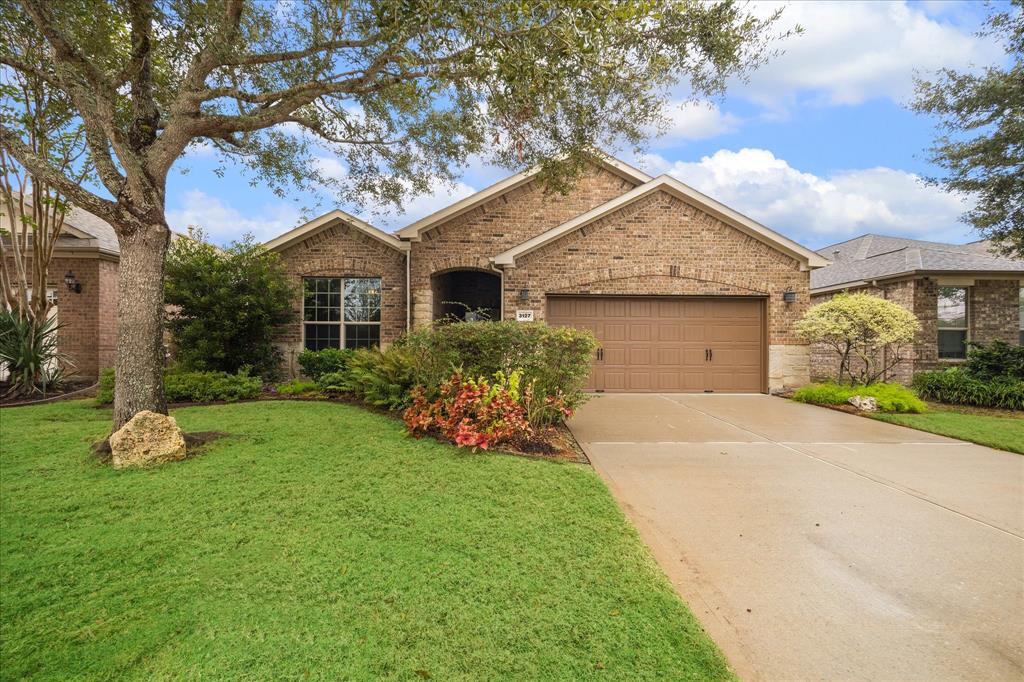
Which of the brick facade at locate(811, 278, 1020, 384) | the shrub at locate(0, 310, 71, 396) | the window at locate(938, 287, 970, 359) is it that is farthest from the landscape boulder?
the shrub at locate(0, 310, 71, 396)

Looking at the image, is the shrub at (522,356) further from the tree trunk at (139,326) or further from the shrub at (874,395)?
the shrub at (874,395)

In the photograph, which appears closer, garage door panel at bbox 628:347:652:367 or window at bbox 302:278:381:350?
garage door panel at bbox 628:347:652:367

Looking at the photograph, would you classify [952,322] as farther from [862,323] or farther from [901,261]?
[862,323]

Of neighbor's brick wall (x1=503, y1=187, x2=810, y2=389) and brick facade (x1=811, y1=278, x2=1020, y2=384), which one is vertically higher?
neighbor's brick wall (x1=503, y1=187, x2=810, y2=389)

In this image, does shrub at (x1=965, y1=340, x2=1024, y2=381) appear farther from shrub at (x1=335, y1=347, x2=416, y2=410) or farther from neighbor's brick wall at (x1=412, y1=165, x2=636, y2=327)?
shrub at (x1=335, y1=347, x2=416, y2=410)

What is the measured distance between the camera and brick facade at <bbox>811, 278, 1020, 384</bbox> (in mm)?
12664

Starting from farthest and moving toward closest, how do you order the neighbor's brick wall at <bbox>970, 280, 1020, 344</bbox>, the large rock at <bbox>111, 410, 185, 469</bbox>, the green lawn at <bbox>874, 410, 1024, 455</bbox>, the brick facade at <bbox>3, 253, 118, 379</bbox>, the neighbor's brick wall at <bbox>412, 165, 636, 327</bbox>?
1. the neighbor's brick wall at <bbox>970, 280, 1020, 344</bbox>
2. the neighbor's brick wall at <bbox>412, 165, 636, 327</bbox>
3. the brick facade at <bbox>3, 253, 118, 379</bbox>
4. the green lawn at <bbox>874, 410, 1024, 455</bbox>
5. the large rock at <bbox>111, 410, 185, 469</bbox>

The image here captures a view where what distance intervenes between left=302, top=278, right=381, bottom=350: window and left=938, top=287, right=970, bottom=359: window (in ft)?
52.7

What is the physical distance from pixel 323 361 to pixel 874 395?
12.0m

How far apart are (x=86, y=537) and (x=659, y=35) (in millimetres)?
8759

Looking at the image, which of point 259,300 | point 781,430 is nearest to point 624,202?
point 781,430

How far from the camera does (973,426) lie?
7.54m

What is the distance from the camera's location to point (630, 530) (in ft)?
11.2

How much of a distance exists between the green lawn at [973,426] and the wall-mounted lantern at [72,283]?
1863 centimetres
